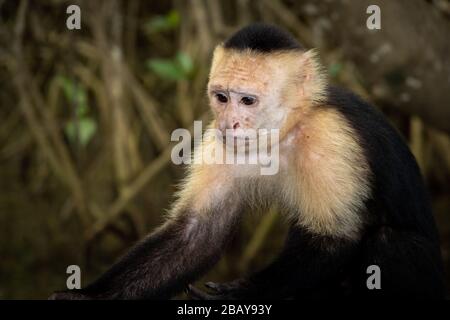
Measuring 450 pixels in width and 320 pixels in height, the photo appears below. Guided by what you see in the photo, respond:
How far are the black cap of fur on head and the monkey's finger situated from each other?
3.91 feet

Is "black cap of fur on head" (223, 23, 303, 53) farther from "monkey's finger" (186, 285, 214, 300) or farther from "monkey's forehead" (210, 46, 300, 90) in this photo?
"monkey's finger" (186, 285, 214, 300)

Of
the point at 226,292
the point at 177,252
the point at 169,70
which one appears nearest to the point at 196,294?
the point at 226,292

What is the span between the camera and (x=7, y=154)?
8.10 metres

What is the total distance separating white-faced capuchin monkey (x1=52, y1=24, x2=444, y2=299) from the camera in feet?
12.8

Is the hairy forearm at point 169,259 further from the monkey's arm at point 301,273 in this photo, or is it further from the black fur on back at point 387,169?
the black fur on back at point 387,169

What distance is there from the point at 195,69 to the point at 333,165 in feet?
10.2

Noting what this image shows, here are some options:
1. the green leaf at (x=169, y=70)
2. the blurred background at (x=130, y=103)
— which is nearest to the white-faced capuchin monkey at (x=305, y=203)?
the blurred background at (x=130, y=103)

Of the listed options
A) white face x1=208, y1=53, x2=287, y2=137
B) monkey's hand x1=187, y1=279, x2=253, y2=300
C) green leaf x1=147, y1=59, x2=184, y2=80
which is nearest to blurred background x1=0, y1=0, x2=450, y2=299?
green leaf x1=147, y1=59, x2=184, y2=80

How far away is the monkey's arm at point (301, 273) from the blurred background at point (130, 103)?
236 cm

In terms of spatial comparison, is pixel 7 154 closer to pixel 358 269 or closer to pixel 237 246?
pixel 237 246

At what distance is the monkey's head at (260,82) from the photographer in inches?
156

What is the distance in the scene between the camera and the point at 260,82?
401 cm

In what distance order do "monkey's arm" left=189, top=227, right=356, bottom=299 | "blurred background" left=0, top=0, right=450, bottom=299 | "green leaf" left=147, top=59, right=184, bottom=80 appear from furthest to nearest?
"green leaf" left=147, top=59, right=184, bottom=80 < "blurred background" left=0, top=0, right=450, bottom=299 < "monkey's arm" left=189, top=227, right=356, bottom=299
